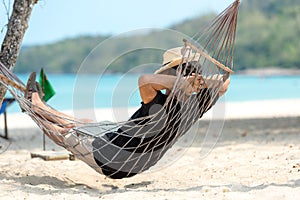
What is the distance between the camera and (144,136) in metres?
3.06

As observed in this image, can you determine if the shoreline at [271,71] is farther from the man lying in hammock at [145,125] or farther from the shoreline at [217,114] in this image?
the man lying in hammock at [145,125]

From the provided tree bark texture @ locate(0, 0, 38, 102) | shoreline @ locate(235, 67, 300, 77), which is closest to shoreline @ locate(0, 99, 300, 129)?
tree bark texture @ locate(0, 0, 38, 102)

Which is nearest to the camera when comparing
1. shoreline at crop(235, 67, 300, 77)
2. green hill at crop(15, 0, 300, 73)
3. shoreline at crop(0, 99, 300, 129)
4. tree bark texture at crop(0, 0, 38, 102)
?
tree bark texture at crop(0, 0, 38, 102)

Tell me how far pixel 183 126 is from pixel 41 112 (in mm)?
882

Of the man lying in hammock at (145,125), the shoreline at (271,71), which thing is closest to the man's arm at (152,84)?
the man lying in hammock at (145,125)

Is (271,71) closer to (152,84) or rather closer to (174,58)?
(174,58)

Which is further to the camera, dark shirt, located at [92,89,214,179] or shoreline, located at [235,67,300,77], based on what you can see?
shoreline, located at [235,67,300,77]

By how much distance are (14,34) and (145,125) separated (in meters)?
1.34

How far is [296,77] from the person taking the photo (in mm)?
41281

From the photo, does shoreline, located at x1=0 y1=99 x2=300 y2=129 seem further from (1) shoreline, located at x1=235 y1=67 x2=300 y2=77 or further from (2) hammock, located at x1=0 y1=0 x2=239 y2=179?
(1) shoreline, located at x1=235 y1=67 x2=300 y2=77

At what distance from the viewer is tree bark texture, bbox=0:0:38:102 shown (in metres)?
3.75

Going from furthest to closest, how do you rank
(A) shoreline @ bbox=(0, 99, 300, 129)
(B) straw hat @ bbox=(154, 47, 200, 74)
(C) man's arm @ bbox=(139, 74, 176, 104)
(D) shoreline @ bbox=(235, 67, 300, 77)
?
(D) shoreline @ bbox=(235, 67, 300, 77) → (A) shoreline @ bbox=(0, 99, 300, 129) → (B) straw hat @ bbox=(154, 47, 200, 74) → (C) man's arm @ bbox=(139, 74, 176, 104)

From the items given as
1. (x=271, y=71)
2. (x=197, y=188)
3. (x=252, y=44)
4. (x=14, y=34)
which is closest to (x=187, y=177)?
(x=197, y=188)

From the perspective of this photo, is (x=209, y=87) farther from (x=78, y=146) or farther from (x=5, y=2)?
(x=5, y=2)
